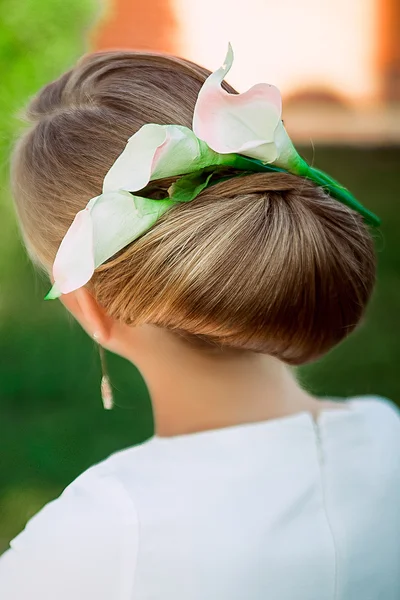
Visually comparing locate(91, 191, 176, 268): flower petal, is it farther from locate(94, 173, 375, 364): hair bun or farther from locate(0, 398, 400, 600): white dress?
locate(0, 398, 400, 600): white dress

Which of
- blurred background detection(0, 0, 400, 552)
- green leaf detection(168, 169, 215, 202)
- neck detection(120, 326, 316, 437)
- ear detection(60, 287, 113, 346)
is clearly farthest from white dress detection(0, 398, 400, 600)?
blurred background detection(0, 0, 400, 552)

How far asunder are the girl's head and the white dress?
5.3 inches

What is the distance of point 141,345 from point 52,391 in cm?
304

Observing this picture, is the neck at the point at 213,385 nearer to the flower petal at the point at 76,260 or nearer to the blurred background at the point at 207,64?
the flower petal at the point at 76,260

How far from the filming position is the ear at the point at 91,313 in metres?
1.01

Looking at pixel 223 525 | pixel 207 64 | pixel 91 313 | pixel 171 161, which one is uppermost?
pixel 171 161

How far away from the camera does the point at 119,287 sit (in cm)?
96

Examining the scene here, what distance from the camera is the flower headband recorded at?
824 millimetres

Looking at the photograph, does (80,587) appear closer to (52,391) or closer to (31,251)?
(31,251)

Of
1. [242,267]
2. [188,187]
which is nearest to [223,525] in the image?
[242,267]

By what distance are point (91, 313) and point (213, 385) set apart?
189mm

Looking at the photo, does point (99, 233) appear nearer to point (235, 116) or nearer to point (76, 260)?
→ point (76, 260)

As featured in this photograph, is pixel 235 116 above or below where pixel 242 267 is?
above

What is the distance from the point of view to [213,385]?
101 centimetres
